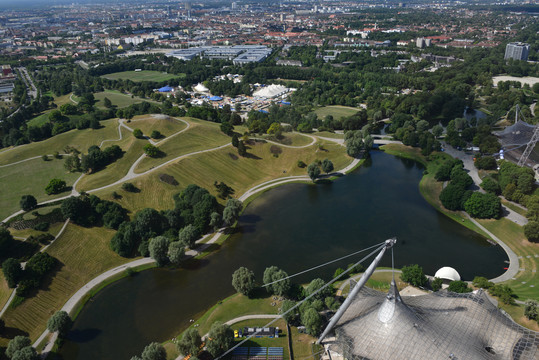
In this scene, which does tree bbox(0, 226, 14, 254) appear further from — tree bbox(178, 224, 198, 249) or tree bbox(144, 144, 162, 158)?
tree bbox(144, 144, 162, 158)

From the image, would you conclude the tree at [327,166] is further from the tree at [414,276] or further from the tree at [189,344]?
the tree at [189,344]

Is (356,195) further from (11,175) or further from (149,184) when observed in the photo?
(11,175)

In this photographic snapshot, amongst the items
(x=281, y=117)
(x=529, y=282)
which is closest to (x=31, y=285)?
(x=529, y=282)

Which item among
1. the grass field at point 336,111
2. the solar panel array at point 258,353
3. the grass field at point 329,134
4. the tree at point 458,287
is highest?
the grass field at point 336,111

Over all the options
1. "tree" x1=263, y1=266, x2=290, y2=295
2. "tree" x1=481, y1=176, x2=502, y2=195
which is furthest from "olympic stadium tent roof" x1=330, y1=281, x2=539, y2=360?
"tree" x1=481, y1=176, x2=502, y2=195

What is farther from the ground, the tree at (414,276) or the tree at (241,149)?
the tree at (241,149)

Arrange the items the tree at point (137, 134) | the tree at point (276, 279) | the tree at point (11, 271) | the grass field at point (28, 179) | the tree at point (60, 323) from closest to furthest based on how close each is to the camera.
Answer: the tree at point (60, 323) < the tree at point (276, 279) < the tree at point (11, 271) < the grass field at point (28, 179) < the tree at point (137, 134)

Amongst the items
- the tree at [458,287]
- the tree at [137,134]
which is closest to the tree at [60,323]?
the tree at [458,287]
